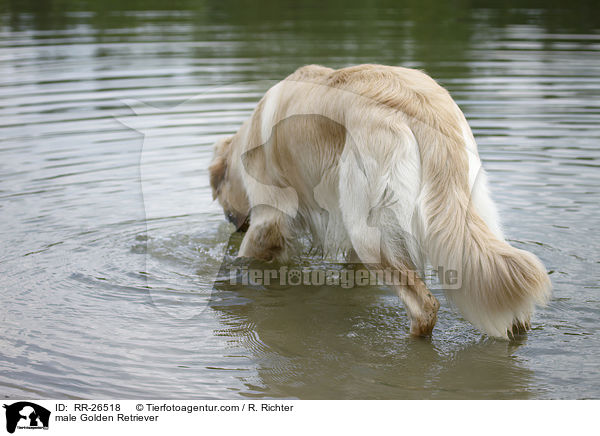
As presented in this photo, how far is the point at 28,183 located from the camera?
7.34 metres

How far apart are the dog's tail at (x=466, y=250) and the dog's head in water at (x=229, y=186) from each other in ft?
6.50

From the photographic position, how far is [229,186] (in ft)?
18.7

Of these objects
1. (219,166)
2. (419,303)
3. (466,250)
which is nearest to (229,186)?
(219,166)

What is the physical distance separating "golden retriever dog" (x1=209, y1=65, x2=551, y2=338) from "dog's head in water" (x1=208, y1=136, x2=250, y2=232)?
679mm

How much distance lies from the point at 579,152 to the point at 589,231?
2424 millimetres

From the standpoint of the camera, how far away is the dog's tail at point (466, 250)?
3637 mm

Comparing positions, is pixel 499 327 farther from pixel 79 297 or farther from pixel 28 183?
pixel 28 183

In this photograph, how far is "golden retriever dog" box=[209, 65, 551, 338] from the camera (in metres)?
3.74

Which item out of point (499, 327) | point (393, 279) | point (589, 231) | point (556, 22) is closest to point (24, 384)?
point (393, 279)

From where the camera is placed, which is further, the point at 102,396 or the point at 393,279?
the point at 393,279
